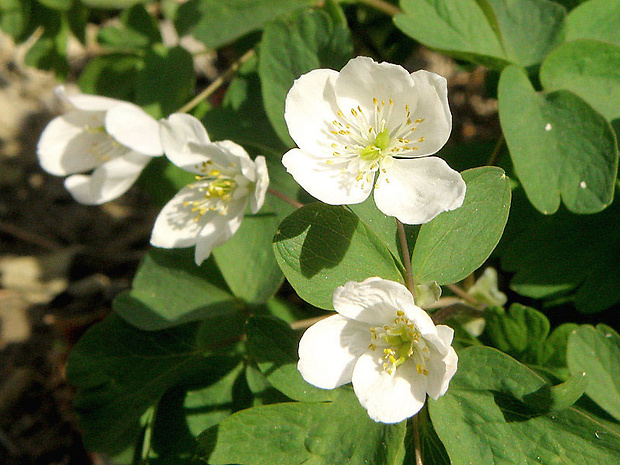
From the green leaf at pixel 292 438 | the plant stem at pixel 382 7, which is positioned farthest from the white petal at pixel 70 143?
the green leaf at pixel 292 438

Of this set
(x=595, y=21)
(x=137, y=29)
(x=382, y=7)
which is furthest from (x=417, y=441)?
(x=137, y=29)

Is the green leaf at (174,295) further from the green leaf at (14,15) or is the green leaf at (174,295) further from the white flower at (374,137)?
the green leaf at (14,15)

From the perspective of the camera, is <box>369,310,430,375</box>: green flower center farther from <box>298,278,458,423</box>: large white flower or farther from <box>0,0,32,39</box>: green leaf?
<box>0,0,32,39</box>: green leaf

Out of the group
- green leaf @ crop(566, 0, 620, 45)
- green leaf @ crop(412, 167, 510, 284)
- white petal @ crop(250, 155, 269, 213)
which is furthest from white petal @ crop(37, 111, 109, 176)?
green leaf @ crop(566, 0, 620, 45)

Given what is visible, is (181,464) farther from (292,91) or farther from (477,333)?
(292,91)

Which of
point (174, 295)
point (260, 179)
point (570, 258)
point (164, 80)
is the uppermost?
point (260, 179)

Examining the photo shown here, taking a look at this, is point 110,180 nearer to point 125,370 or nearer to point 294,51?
point 125,370
